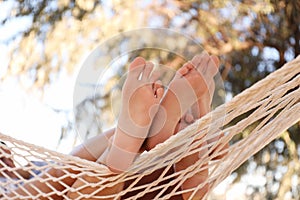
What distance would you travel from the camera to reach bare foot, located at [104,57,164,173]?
72 cm

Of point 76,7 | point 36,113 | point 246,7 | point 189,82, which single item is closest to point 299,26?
point 246,7

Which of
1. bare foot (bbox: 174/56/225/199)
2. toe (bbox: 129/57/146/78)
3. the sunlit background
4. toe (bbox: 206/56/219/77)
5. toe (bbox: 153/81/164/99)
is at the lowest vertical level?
bare foot (bbox: 174/56/225/199)

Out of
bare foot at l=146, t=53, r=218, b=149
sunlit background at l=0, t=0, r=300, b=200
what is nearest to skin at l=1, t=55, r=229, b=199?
bare foot at l=146, t=53, r=218, b=149

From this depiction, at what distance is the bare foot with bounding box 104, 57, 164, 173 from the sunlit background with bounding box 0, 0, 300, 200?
150cm

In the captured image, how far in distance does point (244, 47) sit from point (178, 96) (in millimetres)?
1658

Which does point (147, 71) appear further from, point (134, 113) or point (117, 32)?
point (117, 32)

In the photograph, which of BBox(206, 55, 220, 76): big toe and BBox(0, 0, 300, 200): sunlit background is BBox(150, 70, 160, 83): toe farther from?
BBox(0, 0, 300, 200): sunlit background

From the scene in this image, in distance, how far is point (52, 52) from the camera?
8.02ft

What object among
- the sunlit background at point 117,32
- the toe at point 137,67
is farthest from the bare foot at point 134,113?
the sunlit background at point 117,32

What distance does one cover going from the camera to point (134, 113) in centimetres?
73

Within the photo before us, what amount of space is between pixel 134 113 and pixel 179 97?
0.25 ft

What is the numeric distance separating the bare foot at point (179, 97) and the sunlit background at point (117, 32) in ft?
4.79

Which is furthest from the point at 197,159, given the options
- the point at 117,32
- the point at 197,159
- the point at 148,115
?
the point at 117,32

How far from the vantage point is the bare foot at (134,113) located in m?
0.72
